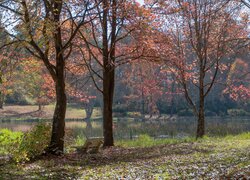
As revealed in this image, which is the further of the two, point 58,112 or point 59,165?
point 58,112

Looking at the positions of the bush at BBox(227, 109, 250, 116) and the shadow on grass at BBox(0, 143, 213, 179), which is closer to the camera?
the shadow on grass at BBox(0, 143, 213, 179)

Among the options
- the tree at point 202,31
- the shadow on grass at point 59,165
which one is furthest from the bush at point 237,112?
the shadow on grass at point 59,165

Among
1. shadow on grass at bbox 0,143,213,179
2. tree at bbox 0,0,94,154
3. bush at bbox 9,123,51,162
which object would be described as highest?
tree at bbox 0,0,94,154

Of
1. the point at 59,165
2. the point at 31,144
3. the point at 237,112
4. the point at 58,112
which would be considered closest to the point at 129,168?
the point at 59,165

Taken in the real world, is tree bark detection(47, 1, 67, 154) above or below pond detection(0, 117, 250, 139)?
above

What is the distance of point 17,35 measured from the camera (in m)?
12.1

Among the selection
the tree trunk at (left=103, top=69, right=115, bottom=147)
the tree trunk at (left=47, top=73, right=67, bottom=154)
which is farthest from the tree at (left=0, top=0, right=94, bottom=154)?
the tree trunk at (left=103, top=69, right=115, bottom=147)

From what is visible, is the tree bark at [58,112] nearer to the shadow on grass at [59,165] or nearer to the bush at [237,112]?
the shadow on grass at [59,165]

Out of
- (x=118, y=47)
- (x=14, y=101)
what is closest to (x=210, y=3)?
(x=118, y=47)

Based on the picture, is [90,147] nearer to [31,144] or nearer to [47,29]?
[31,144]

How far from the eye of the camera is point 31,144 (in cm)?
1125

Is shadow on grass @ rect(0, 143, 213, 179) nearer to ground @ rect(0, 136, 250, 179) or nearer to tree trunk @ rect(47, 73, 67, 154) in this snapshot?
ground @ rect(0, 136, 250, 179)

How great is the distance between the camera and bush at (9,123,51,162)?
33.8ft

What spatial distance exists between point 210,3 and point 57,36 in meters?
10.1
